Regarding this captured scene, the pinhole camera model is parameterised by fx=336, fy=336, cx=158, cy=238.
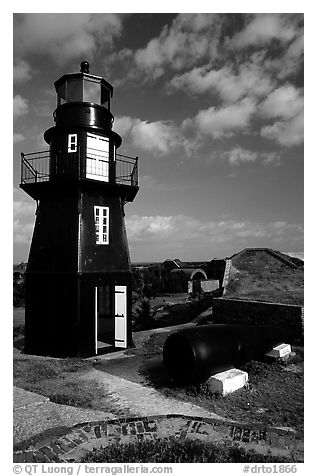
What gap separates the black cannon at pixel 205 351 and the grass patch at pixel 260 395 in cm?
40

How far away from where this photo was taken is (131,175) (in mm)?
14992

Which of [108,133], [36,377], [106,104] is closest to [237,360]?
[36,377]

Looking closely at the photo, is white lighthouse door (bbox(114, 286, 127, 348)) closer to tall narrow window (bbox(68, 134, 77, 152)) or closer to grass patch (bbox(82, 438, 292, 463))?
tall narrow window (bbox(68, 134, 77, 152))

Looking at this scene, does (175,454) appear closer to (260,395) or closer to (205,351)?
(205,351)

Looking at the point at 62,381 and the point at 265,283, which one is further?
the point at 265,283

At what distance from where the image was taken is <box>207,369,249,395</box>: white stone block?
8914 millimetres

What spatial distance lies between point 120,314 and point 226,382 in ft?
22.8

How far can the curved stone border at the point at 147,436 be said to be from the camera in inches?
241

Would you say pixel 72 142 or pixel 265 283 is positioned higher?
pixel 72 142

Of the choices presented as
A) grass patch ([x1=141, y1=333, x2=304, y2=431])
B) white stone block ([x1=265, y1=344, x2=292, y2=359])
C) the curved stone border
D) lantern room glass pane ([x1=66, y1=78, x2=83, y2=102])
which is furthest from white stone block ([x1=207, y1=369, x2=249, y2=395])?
lantern room glass pane ([x1=66, y1=78, x2=83, y2=102])

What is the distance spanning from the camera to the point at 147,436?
21.9ft

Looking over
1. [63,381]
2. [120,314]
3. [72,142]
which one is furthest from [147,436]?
[72,142]

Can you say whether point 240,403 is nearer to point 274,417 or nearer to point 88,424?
point 274,417

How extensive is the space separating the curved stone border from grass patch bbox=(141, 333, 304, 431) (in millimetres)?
660
